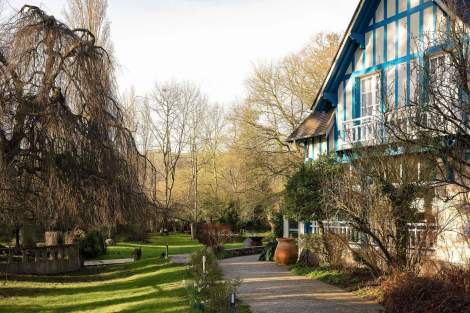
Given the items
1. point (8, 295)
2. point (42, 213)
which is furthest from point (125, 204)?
point (8, 295)

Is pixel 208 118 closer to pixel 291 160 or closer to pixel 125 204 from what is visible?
pixel 291 160

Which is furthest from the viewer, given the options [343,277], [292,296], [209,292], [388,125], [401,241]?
[343,277]

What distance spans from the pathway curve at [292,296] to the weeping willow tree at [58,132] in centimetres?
385

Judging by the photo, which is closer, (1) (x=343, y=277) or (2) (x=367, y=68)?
(1) (x=343, y=277)

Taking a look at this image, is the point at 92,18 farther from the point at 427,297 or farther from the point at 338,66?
the point at 427,297

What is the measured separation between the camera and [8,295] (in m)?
14.4

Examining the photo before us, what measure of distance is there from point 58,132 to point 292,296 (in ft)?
23.2

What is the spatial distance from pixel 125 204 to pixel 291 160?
16.4 metres

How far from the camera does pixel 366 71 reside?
51.3 ft

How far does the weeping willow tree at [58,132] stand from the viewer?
12.1m

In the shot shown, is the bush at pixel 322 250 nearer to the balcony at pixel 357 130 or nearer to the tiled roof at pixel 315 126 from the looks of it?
the balcony at pixel 357 130

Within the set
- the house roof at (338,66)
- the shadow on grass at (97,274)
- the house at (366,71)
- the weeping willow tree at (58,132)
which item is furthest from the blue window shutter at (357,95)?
the shadow on grass at (97,274)

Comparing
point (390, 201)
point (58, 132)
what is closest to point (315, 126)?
point (390, 201)

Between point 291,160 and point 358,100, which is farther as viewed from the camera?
point 291,160
